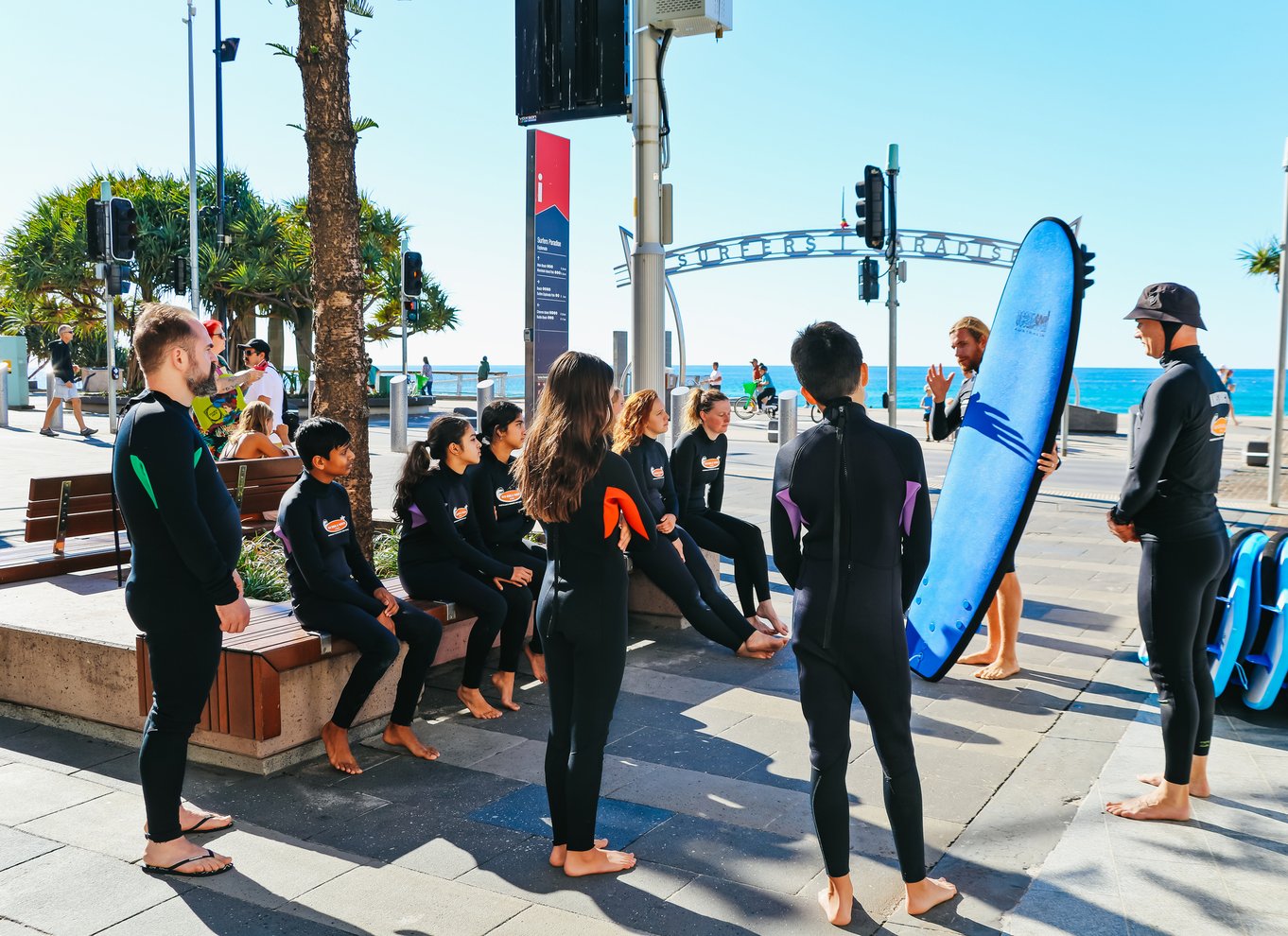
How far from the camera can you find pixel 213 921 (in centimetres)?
322

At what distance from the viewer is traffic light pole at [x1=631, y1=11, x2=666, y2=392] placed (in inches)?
309

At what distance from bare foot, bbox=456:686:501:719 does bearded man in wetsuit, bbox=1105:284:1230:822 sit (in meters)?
2.80

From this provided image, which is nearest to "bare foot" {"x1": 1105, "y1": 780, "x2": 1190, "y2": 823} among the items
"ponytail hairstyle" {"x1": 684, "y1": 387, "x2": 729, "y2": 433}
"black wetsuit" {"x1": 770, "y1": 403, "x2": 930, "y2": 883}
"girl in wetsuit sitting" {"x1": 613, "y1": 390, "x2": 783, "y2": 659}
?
"black wetsuit" {"x1": 770, "y1": 403, "x2": 930, "y2": 883}

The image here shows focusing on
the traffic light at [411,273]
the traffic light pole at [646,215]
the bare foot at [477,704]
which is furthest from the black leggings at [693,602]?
the traffic light at [411,273]

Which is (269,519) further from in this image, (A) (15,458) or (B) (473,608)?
(A) (15,458)

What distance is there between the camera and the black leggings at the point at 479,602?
532 cm

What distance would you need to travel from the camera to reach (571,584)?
11.4ft

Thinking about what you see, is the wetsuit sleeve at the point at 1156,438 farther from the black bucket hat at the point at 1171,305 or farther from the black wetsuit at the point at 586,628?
the black wetsuit at the point at 586,628

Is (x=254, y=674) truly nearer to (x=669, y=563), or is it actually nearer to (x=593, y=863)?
(x=593, y=863)

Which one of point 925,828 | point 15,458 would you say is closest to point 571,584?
point 925,828

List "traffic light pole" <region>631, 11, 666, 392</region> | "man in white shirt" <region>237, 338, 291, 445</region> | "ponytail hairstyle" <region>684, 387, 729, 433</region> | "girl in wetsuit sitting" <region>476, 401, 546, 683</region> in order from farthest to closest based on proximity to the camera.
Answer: "man in white shirt" <region>237, 338, 291, 445</region>, "traffic light pole" <region>631, 11, 666, 392</region>, "ponytail hairstyle" <region>684, 387, 729, 433</region>, "girl in wetsuit sitting" <region>476, 401, 546, 683</region>

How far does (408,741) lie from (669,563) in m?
2.27

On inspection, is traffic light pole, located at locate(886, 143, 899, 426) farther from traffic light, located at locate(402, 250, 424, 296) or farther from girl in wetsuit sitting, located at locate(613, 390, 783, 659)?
girl in wetsuit sitting, located at locate(613, 390, 783, 659)

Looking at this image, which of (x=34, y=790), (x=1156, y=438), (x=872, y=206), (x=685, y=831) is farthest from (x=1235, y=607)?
(x=872, y=206)
